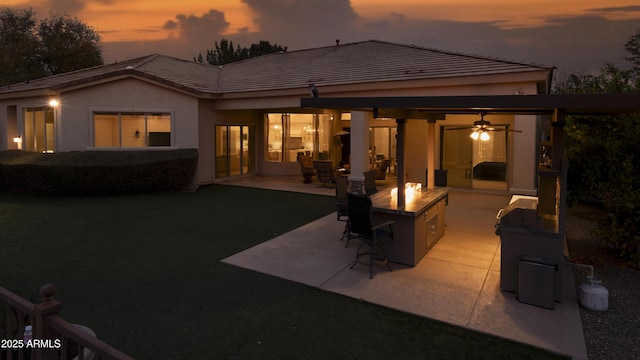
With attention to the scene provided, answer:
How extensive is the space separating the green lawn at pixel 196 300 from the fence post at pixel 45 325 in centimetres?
134

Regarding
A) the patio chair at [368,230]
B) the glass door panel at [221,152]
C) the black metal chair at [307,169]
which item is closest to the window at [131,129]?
the glass door panel at [221,152]

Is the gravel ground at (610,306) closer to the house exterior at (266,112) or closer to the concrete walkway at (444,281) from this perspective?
the concrete walkway at (444,281)

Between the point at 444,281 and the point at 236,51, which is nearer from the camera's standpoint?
the point at 444,281

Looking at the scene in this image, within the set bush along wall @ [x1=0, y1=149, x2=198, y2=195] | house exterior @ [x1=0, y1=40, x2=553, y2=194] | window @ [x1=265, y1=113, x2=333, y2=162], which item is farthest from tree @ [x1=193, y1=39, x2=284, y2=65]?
bush along wall @ [x1=0, y1=149, x2=198, y2=195]

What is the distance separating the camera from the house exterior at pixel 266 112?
1231 cm

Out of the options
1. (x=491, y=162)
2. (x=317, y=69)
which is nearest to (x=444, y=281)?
(x=491, y=162)

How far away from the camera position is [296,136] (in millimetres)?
18672

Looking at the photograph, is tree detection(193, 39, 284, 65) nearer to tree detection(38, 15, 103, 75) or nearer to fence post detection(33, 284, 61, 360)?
tree detection(38, 15, 103, 75)

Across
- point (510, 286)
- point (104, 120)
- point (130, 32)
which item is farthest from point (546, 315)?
point (130, 32)

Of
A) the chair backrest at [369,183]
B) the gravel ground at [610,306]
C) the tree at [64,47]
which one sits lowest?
the gravel ground at [610,306]

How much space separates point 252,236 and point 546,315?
17.7ft

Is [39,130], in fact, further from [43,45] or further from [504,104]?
[43,45]

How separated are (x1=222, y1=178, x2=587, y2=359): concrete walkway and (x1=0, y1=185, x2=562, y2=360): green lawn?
28cm

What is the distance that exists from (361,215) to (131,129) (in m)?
11.4
